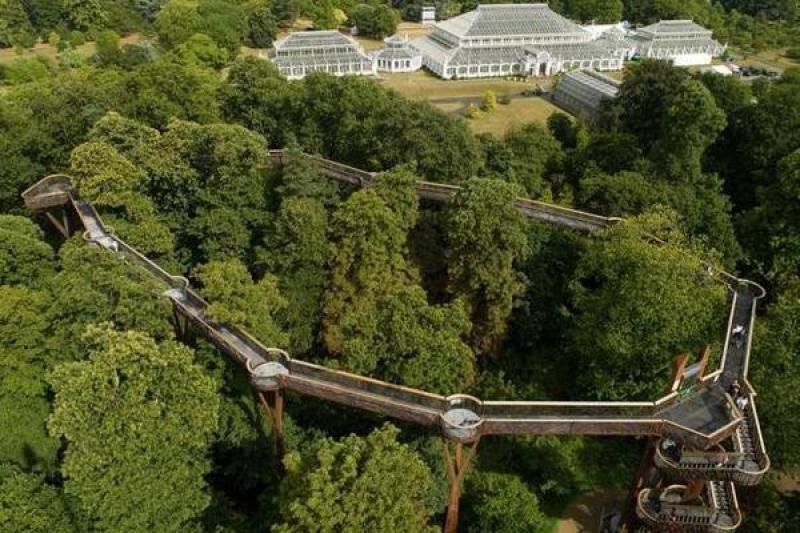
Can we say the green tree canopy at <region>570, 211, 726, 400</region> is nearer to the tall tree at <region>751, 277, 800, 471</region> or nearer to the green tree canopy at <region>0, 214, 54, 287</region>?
the tall tree at <region>751, 277, 800, 471</region>

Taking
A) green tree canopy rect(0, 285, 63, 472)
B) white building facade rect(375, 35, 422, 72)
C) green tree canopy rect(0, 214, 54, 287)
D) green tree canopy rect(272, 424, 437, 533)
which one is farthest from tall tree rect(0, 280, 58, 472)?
white building facade rect(375, 35, 422, 72)

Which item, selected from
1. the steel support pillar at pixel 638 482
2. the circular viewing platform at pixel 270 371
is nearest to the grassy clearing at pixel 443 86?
the circular viewing platform at pixel 270 371

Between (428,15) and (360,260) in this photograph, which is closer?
(360,260)

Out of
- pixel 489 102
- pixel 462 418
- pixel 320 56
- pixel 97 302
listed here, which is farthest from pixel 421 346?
pixel 320 56

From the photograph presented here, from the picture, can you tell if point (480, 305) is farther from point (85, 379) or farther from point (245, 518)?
point (85, 379)

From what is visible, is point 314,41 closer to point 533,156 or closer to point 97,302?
point 533,156

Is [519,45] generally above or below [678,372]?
below
